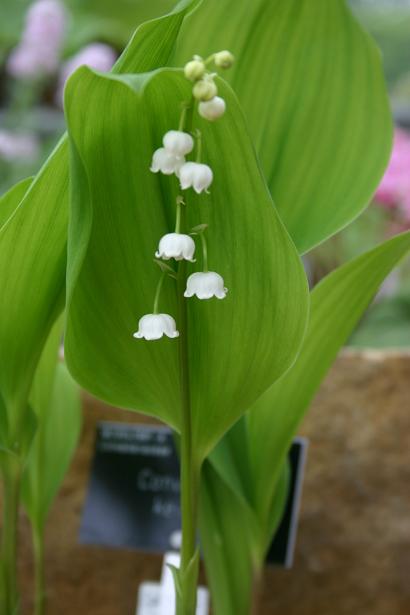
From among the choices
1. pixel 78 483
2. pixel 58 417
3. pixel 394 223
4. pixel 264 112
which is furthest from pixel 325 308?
pixel 394 223

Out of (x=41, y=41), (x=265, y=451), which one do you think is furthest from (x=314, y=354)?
(x=41, y=41)

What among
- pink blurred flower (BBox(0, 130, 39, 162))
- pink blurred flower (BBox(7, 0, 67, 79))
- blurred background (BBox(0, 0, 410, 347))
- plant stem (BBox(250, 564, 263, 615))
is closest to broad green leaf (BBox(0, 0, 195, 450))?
plant stem (BBox(250, 564, 263, 615))

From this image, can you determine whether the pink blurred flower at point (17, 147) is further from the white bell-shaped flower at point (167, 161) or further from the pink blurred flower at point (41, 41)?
the white bell-shaped flower at point (167, 161)

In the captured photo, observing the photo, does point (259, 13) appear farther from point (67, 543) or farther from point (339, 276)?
point (67, 543)

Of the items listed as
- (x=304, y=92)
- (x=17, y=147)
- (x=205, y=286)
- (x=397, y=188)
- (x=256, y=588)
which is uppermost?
(x=17, y=147)

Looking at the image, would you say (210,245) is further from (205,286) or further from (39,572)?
(39,572)
